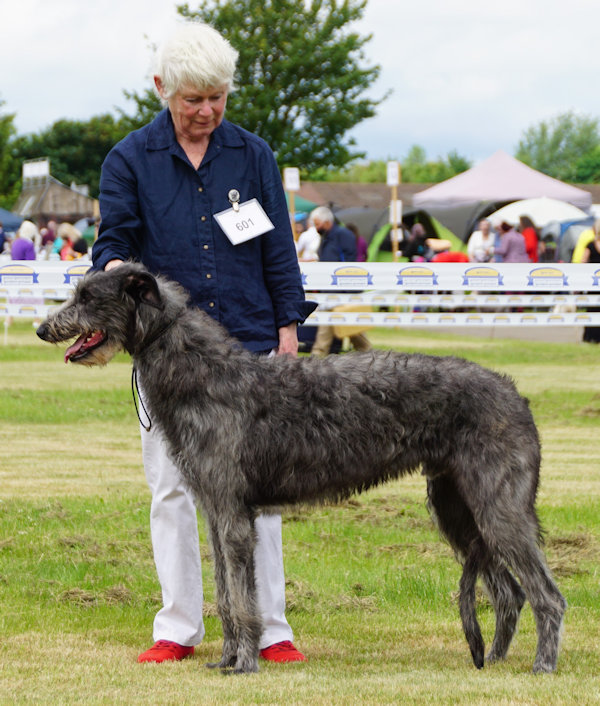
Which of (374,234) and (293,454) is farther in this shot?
(374,234)

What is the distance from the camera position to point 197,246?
5387 mm

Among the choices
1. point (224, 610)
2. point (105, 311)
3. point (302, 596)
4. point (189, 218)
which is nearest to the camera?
point (105, 311)

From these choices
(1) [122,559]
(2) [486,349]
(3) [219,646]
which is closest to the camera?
(3) [219,646]

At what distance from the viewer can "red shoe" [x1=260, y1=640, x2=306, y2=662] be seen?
5.46 meters

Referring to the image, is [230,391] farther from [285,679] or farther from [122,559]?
[122,559]

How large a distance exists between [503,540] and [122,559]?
3.00m

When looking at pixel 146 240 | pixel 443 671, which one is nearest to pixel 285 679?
pixel 443 671

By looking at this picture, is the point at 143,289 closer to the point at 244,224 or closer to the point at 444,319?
the point at 244,224

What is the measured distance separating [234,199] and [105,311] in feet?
3.14

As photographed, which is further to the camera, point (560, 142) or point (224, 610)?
point (560, 142)

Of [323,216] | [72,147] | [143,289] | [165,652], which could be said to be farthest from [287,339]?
[72,147]

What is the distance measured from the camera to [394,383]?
5035mm

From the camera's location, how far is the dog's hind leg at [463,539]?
17.1ft

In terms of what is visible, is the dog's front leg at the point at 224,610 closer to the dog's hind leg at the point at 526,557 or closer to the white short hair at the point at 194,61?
the dog's hind leg at the point at 526,557
